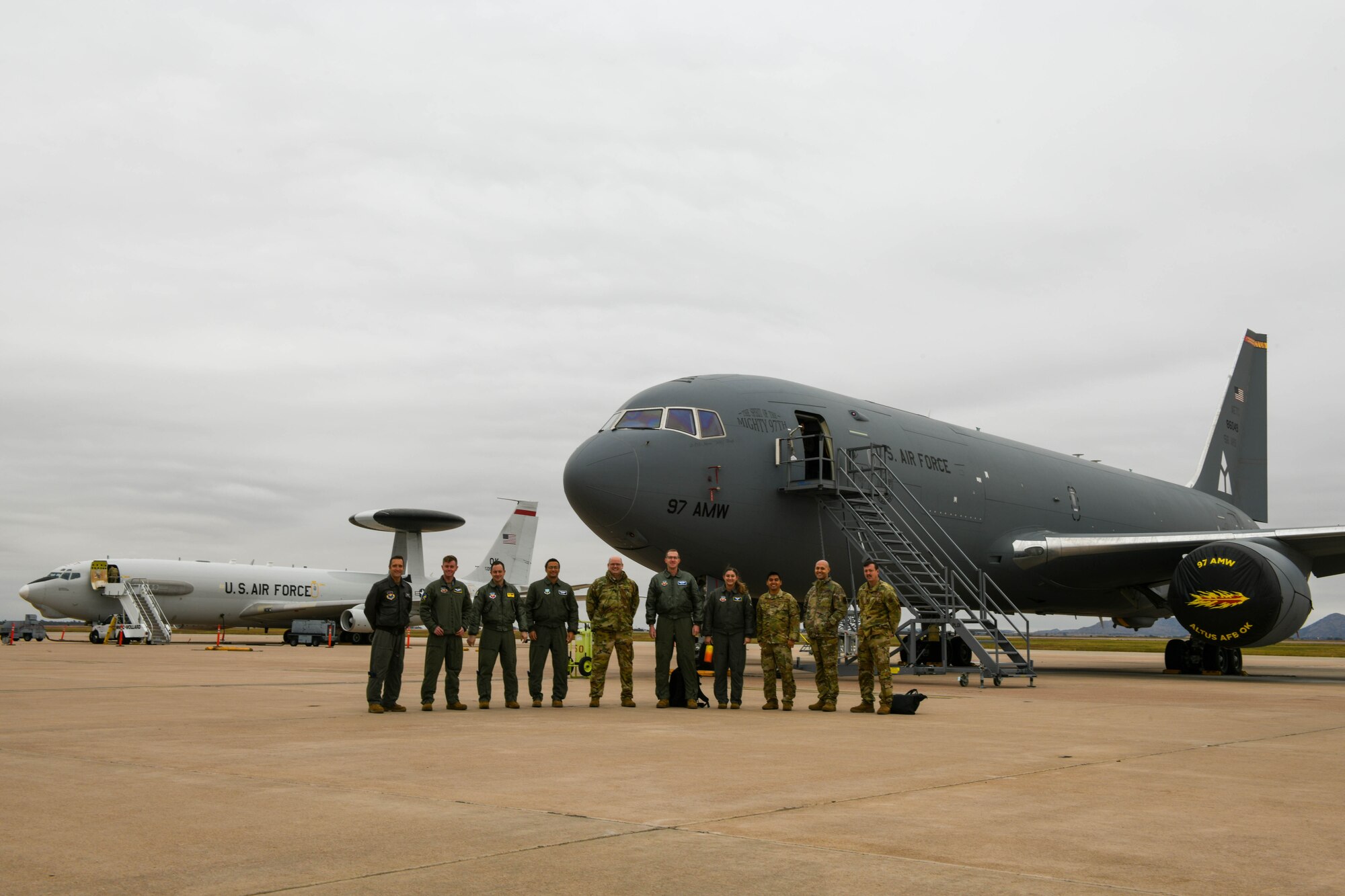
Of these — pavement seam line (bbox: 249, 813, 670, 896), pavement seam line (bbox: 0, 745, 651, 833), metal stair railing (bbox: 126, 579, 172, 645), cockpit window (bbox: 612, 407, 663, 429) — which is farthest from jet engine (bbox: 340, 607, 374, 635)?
pavement seam line (bbox: 249, 813, 670, 896)

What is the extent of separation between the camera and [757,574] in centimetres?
1670

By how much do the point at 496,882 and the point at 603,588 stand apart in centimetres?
866

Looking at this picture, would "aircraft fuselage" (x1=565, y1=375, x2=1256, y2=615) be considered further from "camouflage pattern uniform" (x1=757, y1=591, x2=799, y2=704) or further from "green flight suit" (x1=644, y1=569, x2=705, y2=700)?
"camouflage pattern uniform" (x1=757, y1=591, x2=799, y2=704)

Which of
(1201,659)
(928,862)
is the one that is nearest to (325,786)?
(928,862)

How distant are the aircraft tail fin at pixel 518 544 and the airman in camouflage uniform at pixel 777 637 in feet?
147

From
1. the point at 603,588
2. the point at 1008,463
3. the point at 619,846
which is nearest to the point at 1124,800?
the point at 619,846

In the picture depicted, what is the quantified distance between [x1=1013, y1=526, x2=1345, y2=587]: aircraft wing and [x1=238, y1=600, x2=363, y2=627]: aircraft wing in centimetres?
3811

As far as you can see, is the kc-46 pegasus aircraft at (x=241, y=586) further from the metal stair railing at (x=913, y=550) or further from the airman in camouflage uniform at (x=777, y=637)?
the airman in camouflage uniform at (x=777, y=637)

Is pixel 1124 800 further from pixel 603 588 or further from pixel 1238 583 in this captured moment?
pixel 1238 583

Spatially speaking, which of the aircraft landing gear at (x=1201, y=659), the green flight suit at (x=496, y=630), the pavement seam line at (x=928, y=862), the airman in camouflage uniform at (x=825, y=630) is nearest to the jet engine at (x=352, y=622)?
the aircraft landing gear at (x=1201, y=659)

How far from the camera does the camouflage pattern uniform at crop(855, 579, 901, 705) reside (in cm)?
1156

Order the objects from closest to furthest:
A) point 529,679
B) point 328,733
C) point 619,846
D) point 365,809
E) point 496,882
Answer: point 496,882 → point 619,846 → point 365,809 → point 328,733 → point 529,679

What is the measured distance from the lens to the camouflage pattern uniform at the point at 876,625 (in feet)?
37.9

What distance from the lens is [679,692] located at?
12227 mm
